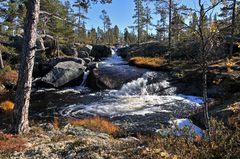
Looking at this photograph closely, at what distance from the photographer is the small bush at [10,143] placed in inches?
334

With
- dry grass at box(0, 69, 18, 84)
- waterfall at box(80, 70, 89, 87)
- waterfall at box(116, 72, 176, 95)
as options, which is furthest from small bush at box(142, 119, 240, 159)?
dry grass at box(0, 69, 18, 84)

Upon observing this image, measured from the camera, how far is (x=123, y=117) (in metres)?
18.2

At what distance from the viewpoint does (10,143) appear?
887cm

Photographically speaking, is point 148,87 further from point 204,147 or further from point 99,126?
point 204,147

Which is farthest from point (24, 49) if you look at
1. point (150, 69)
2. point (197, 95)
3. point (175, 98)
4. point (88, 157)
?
point (150, 69)

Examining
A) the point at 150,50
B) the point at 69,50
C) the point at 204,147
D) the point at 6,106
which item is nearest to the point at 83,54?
the point at 69,50

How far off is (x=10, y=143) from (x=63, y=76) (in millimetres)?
23334

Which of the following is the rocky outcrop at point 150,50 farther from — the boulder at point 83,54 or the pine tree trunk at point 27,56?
the pine tree trunk at point 27,56

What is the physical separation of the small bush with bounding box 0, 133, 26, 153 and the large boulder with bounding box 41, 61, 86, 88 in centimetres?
2220

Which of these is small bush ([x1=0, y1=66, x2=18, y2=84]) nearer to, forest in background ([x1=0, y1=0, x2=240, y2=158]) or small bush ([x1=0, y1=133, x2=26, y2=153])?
forest in background ([x1=0, y1=0, x2=240, y2=158])

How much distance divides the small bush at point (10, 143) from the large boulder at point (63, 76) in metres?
22.2

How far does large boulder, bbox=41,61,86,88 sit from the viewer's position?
31703 millimetres

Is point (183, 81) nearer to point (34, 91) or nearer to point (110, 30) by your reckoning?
point (34, 91)

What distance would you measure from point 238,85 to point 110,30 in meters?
87.2
